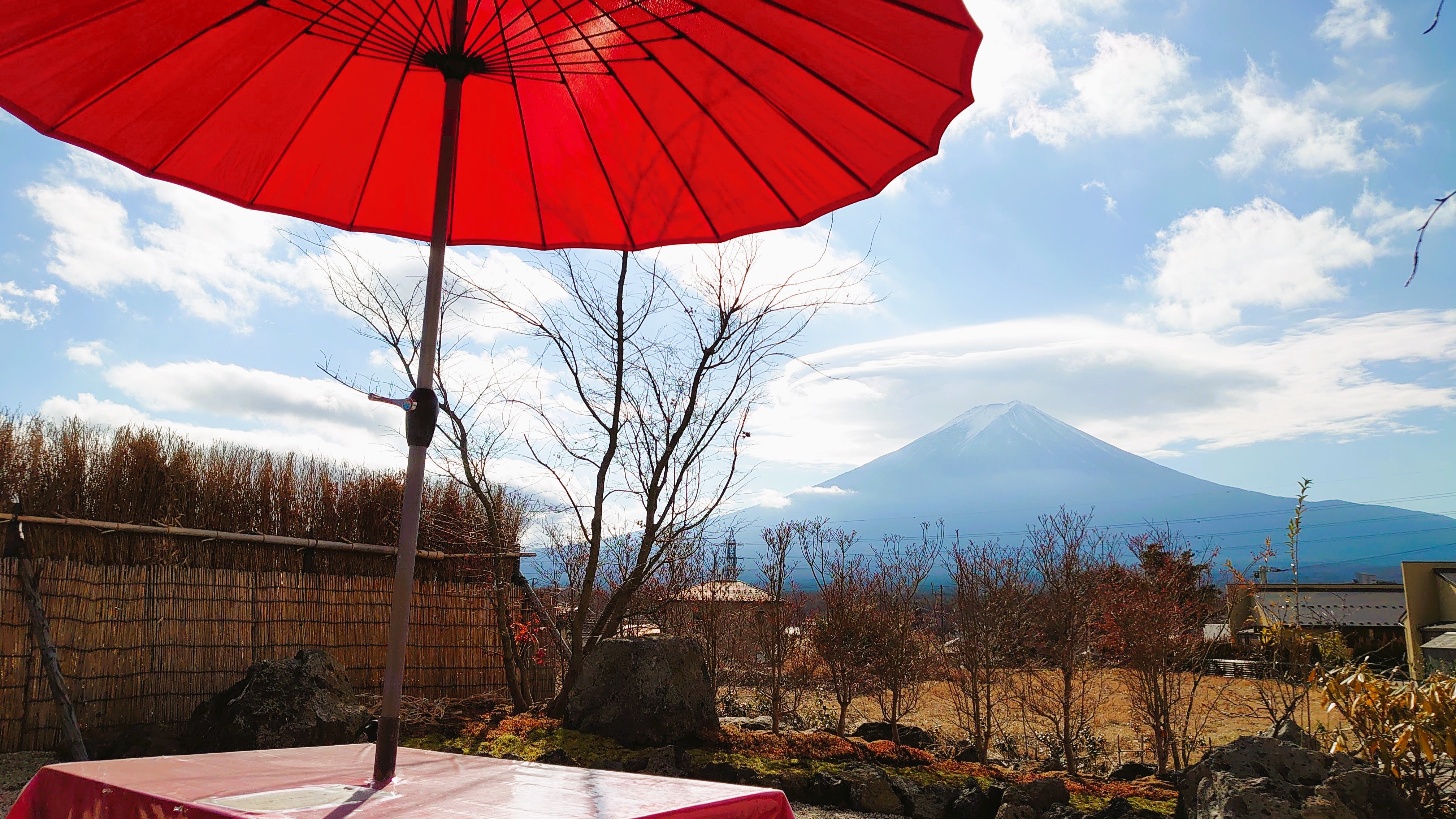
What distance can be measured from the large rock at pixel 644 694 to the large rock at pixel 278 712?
5.11ft

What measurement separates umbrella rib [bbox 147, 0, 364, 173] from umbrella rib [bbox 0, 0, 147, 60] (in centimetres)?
22

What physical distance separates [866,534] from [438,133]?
167 metres

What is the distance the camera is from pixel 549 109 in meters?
1.75

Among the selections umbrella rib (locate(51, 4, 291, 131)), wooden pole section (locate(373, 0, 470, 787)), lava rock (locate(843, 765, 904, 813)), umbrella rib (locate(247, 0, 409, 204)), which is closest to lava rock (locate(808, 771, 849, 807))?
lava rock (locate(843, 765, 904, 813))

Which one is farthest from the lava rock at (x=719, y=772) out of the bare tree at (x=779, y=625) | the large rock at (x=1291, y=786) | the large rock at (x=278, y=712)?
the large rock at (x=1291, y=786)

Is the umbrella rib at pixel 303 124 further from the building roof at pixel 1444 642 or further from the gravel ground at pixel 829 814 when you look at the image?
the building roof at pixel 1444 642

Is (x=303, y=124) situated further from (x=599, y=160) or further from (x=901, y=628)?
(x=901, y=628)

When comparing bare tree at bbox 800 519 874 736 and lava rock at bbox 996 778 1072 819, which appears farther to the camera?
bare tree at bbox 800 519 874 736

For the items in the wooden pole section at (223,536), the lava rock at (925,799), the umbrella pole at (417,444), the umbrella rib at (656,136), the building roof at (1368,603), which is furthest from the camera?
the building roof at (1368,603)

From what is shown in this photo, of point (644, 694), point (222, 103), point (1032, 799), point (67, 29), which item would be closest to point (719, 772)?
point (644, 694)

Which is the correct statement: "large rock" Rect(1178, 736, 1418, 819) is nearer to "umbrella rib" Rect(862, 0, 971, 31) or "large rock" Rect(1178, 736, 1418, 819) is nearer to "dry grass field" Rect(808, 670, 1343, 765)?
"dry grass field" Rect(808, 670, 1343, 765)

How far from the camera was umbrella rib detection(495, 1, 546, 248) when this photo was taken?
1.75 m

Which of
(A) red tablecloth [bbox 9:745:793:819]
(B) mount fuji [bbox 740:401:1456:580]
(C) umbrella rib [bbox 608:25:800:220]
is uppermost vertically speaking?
(B) mount fuji [bbox 740:401:1456:580]

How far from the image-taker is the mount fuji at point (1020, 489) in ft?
538
